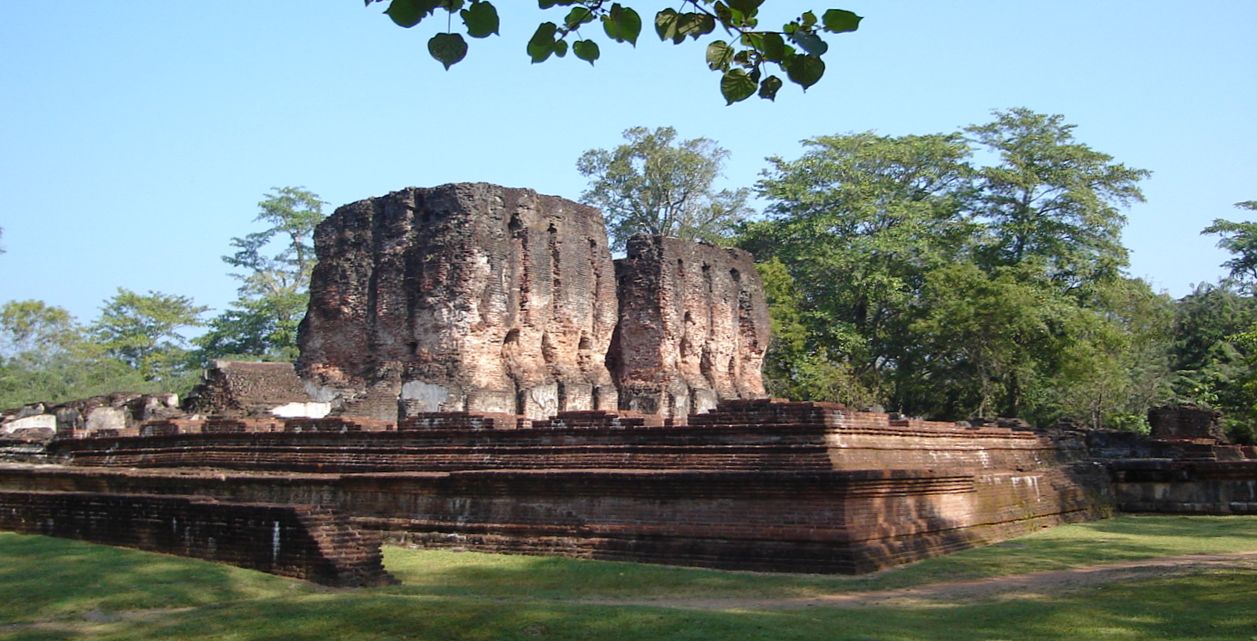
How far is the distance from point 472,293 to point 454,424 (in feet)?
21.0

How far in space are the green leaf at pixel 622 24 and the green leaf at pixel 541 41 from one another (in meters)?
0.25

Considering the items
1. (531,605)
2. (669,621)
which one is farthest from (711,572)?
(669,621)

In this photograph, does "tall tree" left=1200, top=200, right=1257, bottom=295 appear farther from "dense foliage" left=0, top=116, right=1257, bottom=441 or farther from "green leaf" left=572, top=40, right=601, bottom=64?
"green leaf" left=572, top=40, right=601, bottom=64

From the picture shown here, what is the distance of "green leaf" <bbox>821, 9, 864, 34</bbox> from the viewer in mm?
4734

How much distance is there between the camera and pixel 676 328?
25.5 meters

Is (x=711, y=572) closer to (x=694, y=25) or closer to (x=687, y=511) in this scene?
A: (x=687, y=511)

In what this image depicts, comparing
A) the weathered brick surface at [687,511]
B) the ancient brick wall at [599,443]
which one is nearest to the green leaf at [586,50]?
the weathered brick surface at [687,511]

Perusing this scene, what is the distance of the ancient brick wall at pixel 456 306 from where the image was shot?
19828 millimetres

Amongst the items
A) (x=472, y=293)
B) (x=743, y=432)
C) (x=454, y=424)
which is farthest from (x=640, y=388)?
(x=743, y=432)

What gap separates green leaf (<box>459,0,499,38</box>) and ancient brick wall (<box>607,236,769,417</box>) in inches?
782

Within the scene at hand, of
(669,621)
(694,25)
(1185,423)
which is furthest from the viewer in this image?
(1185,423)

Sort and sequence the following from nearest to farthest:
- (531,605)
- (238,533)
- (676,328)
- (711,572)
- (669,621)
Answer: (669,621)
(531,605)
(238,533)
(711,572)
(676,328)

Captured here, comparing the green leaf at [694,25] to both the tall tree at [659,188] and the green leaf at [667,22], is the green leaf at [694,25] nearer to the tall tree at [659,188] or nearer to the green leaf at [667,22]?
the green leaf at [667,22]

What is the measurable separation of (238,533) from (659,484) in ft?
12.3
